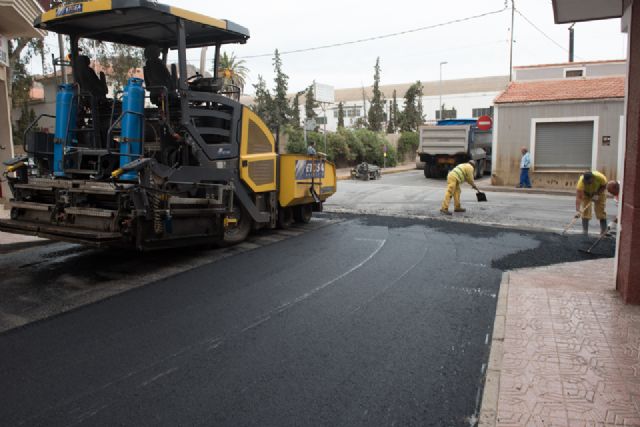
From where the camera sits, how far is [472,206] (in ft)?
46.9

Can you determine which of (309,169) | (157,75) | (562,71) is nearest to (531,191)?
(562,71)

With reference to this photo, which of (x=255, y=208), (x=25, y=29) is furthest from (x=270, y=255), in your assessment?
(x=25, y=29)

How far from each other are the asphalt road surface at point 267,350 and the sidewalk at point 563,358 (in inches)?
7.2

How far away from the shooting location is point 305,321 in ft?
16.7

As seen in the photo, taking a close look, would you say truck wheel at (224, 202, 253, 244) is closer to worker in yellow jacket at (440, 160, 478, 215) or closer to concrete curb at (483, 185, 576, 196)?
worker in yellow jacket at (440, 160, 478, 215)

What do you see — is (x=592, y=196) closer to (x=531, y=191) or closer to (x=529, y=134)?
(x=531, y=191)

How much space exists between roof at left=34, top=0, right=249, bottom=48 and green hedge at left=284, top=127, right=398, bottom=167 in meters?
18.0

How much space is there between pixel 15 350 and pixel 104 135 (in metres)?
3.96

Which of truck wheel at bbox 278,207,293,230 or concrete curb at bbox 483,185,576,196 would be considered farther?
concrete curb at bbox 483,185,576,196

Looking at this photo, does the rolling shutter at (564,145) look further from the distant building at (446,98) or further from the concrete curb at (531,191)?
the distant building at (446,98)

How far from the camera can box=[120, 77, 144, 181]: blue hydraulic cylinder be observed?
6660 millimetres

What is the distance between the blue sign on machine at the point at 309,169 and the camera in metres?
9.83

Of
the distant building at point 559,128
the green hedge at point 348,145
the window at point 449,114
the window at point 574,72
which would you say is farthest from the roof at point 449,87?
the distant building at point 559,128

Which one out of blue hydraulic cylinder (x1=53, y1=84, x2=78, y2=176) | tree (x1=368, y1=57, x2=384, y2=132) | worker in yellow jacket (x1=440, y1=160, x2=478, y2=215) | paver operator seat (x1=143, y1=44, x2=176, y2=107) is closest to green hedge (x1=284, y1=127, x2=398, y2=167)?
tree (x1=368, y1=57, x2=384, y2=132)
